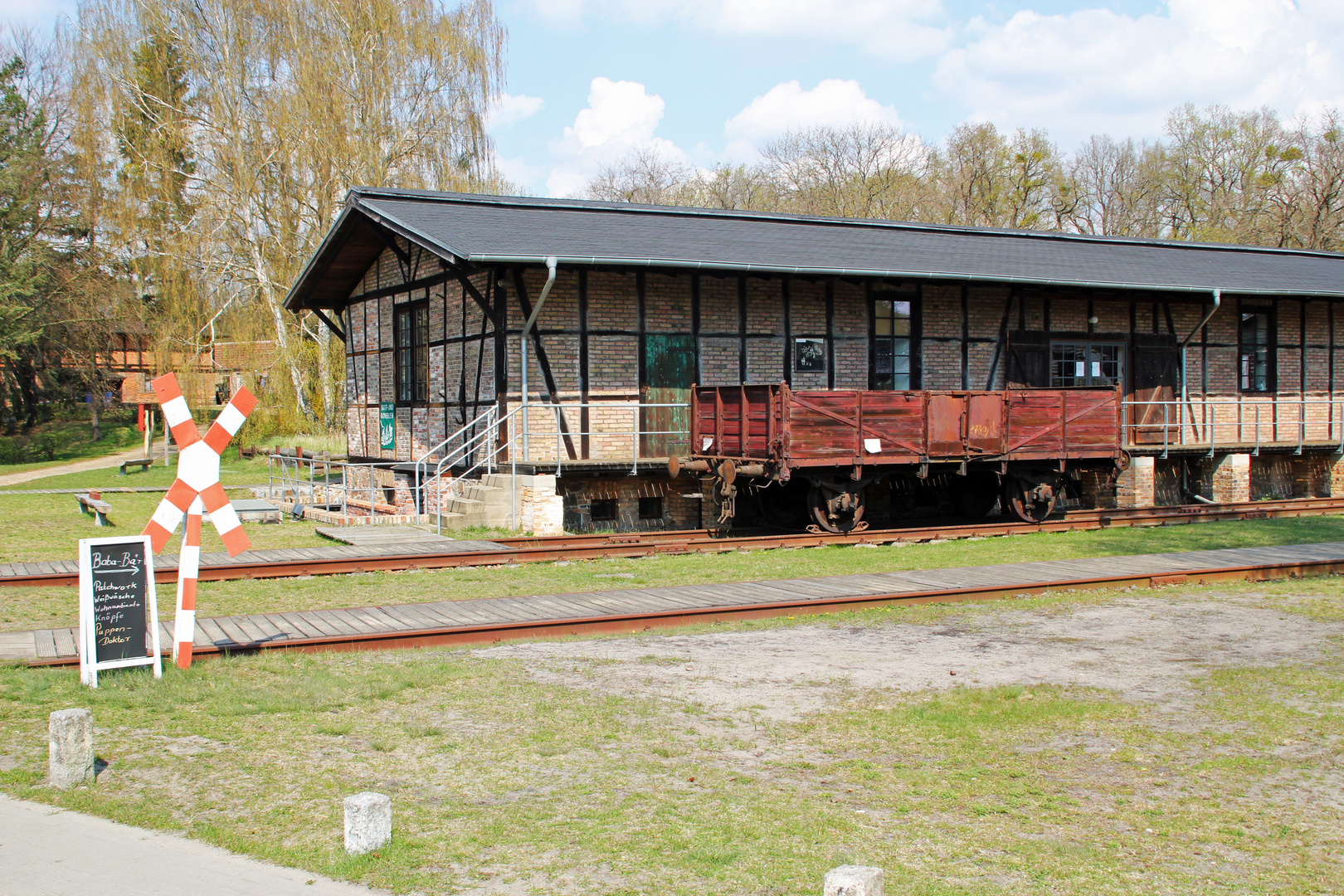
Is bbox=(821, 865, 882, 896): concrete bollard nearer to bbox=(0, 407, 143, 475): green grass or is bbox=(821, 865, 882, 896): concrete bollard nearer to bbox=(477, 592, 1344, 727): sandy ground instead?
bbox=(477, 592, 1344, 727): sandy ground

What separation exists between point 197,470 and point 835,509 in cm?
1045

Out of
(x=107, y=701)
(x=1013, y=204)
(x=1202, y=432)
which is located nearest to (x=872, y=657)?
(x=107, y=701)

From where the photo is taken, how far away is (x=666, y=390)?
1931cm

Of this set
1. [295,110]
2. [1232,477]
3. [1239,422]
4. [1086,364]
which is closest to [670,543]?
[1086,364]

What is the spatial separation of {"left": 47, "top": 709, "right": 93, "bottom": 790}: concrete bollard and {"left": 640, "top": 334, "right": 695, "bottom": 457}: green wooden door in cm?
1380

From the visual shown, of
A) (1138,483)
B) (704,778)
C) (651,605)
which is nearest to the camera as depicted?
(704,778)

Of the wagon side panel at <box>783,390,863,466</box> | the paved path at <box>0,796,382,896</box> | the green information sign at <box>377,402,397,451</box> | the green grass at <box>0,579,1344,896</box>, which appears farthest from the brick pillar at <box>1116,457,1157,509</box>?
the paved path at <box>0,796,382,896</box>

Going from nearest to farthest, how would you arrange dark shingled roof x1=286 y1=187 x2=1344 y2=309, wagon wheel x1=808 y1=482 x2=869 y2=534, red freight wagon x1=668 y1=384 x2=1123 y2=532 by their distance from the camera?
red freight wagon x1=668 y1=384 x2=1123 y2=532 < wagon wheel x1=808 y1=482 x2=869 y2=534 < dark shingled roof x1=286 y1=187 x2=1344 y2=309

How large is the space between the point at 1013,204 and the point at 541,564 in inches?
1699

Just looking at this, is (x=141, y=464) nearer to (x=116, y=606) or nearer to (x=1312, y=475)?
(x=116, y=606)

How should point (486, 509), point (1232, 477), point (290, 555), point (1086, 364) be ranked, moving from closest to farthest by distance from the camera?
point (290, 555), point (486, 509), point (1232, 477), point (1086, 364)

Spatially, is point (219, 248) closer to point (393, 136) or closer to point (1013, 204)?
point (393, 136)

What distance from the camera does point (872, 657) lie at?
8.62 meters

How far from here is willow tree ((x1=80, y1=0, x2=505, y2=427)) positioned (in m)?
30.0
